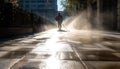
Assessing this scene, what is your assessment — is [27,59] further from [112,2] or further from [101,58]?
[112,2]

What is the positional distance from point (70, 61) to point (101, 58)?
0.98 m

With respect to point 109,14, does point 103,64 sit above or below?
below

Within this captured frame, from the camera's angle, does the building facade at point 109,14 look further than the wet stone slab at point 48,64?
Yes

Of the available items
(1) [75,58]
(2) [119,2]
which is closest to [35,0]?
(2) [119,2]

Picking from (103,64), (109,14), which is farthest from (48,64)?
(109,14)

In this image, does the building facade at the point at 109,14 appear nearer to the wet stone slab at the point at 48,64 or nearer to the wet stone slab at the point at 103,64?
the wet stone slab at the point at 103,64

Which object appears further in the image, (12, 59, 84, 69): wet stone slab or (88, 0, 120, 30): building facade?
(88, 0, 120, 30): building facade

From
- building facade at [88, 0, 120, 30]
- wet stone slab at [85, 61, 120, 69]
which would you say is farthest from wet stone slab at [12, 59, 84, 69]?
building facade at [88, 0, 120, 30]

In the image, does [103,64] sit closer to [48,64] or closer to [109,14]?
[48,64]

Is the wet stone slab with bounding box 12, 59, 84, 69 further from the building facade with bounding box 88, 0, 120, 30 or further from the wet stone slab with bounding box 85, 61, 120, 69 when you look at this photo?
the building facade with bounding box 88, 0, 120, 30

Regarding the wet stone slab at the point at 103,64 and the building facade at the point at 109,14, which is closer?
the wet stone slab at the point at 103,64

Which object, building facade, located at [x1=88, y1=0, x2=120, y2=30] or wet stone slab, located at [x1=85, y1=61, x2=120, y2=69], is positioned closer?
wet stone slab, located at [x1=85, y1=61, x2=120, y2=69]

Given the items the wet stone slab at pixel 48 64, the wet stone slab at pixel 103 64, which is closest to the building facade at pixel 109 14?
the wet stone slab at pixel 103 64

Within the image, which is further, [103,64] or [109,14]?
[109,14]
